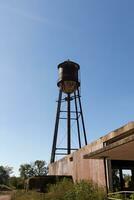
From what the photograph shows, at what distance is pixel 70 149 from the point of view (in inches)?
1320

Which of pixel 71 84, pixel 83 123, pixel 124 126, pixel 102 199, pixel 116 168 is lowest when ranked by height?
pixel 102 199

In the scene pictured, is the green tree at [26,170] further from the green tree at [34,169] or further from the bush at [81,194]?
the bush at [81,194]

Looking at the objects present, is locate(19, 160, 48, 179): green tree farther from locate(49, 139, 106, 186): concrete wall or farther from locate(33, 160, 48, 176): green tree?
locate(49, 139, 106, 186): concrete wall

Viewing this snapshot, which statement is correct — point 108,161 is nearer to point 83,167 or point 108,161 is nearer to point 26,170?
point 83,167

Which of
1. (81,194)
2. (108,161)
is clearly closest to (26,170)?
(108,161)

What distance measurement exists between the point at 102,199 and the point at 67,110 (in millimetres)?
19784

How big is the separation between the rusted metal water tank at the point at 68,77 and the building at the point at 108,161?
368 inches

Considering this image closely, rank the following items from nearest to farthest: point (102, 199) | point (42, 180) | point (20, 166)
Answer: point (102, 199), point (42, 180), point (20, 166)

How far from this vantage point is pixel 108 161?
18781 mm

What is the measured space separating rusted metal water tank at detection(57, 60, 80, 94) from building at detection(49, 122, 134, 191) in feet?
30.7

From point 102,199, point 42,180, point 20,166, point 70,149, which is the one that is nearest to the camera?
point 102,199

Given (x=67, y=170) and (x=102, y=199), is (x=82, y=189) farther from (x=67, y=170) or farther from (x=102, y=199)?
(x=67, y=170)

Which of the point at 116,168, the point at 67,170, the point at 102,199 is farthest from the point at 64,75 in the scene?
the point at 102,199

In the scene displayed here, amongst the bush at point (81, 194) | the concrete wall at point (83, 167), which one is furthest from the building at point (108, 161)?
the bush at point (81, 194)
